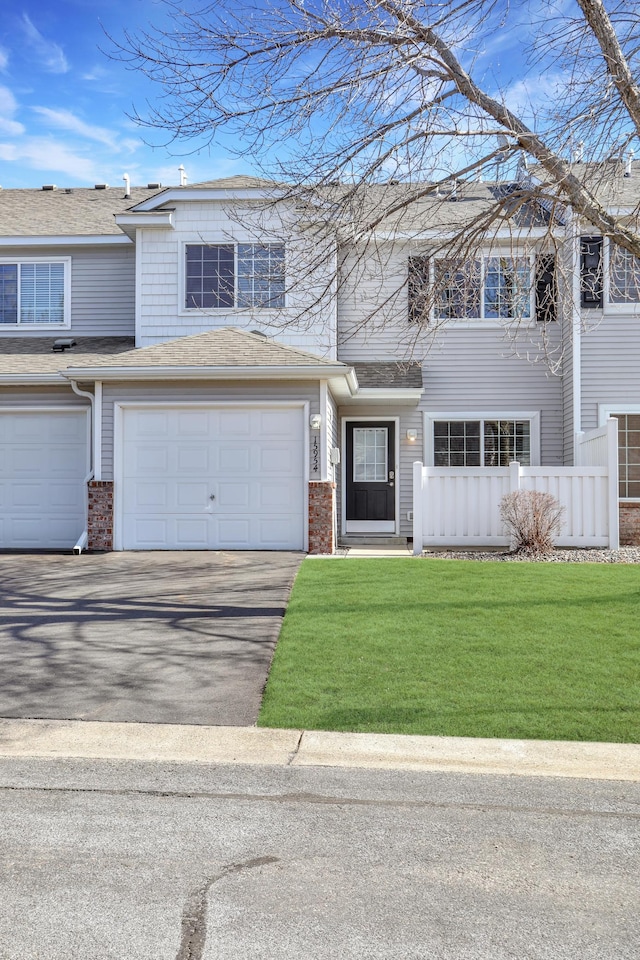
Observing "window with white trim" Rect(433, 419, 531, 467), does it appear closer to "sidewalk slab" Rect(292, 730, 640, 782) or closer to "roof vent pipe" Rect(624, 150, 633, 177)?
"roof vent pipe" Rect(624, 150, 633, 177)

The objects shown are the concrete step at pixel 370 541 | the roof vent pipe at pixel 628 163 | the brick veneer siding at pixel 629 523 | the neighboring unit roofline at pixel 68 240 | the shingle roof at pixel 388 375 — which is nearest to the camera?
the roof vent pipe at pixel 628 163

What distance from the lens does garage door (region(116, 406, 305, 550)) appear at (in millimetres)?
12633

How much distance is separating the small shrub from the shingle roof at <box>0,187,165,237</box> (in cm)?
935

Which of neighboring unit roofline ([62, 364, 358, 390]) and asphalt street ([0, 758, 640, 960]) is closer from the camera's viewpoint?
asphalt street ([0, 758, 640, 960])

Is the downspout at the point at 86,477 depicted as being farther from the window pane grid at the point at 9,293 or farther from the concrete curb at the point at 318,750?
the concrete curb at the point at 318,750

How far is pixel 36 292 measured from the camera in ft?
51.8

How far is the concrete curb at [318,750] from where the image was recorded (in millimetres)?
4543

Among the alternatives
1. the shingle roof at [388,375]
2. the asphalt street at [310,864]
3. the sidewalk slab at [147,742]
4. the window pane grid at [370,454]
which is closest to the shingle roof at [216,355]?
the shingle roof at [388,375]

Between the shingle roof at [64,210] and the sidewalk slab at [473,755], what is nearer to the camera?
the sidewalk slab at [473,755]

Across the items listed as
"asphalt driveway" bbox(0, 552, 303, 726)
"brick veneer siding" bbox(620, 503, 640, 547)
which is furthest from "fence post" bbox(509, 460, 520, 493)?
"asphalt driveway" bbox(0, 552, 303, 726)

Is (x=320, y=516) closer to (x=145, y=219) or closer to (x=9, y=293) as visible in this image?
(x=145, y=219)

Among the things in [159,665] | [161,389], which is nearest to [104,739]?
[159,665]

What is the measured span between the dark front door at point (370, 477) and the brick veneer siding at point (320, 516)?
129 inches

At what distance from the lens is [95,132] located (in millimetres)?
8211
